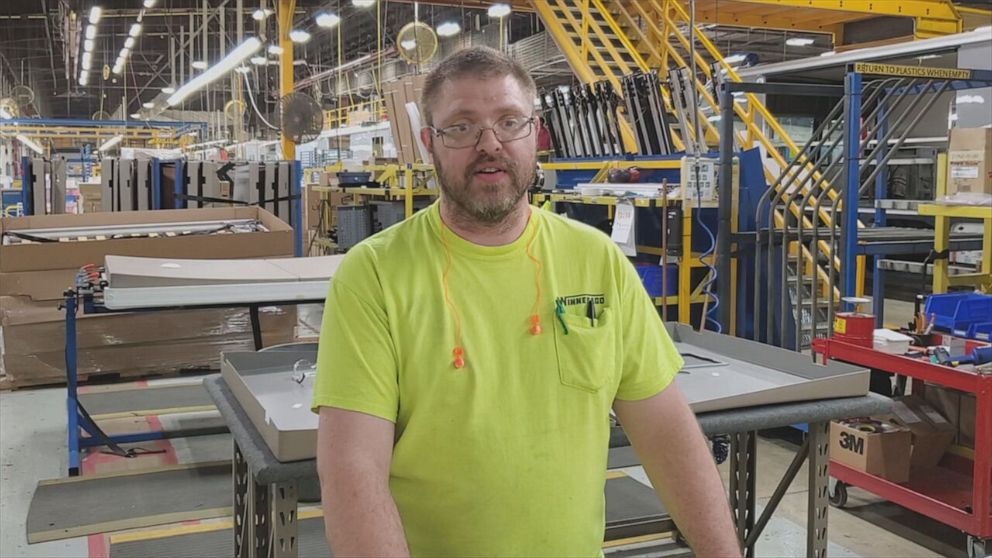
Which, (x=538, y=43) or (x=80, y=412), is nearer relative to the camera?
(x=80, y=412)

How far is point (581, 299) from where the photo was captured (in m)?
1.60

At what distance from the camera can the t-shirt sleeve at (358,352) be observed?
4.69ft

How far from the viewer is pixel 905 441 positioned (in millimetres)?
3857

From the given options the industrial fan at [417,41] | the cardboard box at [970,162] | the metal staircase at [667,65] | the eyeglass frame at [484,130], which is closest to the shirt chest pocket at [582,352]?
the eyeglass frame at [484,130]

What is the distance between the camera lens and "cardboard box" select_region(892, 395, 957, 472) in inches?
158

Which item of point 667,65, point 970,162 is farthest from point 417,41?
point 970,162

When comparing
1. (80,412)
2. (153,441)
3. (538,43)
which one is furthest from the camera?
(538,43)

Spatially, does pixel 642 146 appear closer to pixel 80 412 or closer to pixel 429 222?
pixel 80 412

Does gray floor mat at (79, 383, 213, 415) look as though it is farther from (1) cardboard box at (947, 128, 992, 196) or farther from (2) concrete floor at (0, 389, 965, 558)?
(1) cardboard box at (947, 128, 992, 196)

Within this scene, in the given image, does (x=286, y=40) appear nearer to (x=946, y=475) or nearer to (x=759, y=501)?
(x=759, y=501)

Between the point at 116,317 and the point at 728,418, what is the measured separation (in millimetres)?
5324

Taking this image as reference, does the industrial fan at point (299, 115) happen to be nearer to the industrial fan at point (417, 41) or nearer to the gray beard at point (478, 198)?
the industrial fan at point (417, 41)

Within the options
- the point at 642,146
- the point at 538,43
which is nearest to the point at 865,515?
the point at 642,146

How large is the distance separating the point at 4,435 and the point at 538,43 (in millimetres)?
11776
